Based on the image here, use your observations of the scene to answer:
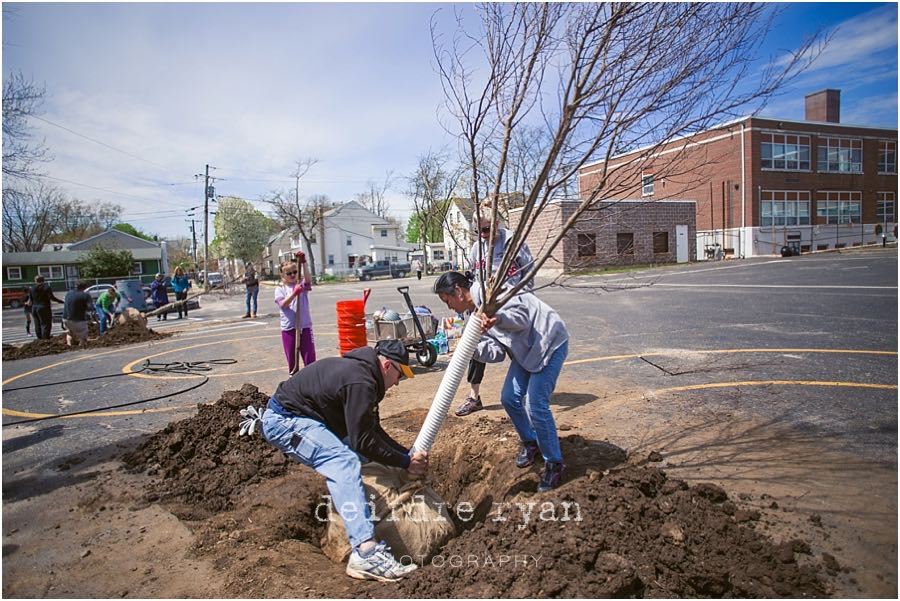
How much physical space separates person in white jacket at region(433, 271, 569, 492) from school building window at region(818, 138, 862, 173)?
164 ft

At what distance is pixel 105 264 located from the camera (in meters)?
45.2

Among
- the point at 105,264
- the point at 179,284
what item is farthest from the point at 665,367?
the point at 105,264

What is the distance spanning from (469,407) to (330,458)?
2.49m

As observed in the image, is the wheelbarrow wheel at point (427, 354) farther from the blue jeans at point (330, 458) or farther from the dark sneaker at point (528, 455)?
the blue jeans at point (330, 458)

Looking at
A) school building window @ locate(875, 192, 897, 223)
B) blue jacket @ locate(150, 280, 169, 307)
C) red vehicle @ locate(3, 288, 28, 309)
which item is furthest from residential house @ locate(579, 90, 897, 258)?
red vehicle @ locate(3, 288, 28, 309)

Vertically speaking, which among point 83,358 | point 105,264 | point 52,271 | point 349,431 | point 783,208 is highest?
point 783,208

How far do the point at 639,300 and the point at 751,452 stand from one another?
38.9 feet

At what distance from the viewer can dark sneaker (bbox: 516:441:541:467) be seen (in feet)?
12.8

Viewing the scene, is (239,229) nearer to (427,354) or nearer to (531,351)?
(427,354)

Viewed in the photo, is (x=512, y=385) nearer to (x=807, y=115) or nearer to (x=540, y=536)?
(x=540, y=536)

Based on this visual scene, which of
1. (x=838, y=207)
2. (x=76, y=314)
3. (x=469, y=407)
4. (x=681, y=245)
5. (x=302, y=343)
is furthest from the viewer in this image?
(x=838, y=207)

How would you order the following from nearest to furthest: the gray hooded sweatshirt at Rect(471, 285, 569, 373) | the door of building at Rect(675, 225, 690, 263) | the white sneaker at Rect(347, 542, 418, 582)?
the white sneaker at Rect(347, 542, 418, 582)
the gray hooded sweatshirt at Rect(471, 285, 569, 373)
the door of building at Rect(675, 225, 690, 263)

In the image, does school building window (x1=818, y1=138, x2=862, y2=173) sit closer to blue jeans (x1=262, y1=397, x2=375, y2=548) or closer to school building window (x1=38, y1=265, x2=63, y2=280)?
blue jeans (x1=262, y1=397, x2=375, y2=548)

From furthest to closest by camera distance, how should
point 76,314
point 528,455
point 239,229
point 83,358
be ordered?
point 239,229 < point 76,314 < point 83,358 < point 528,455
